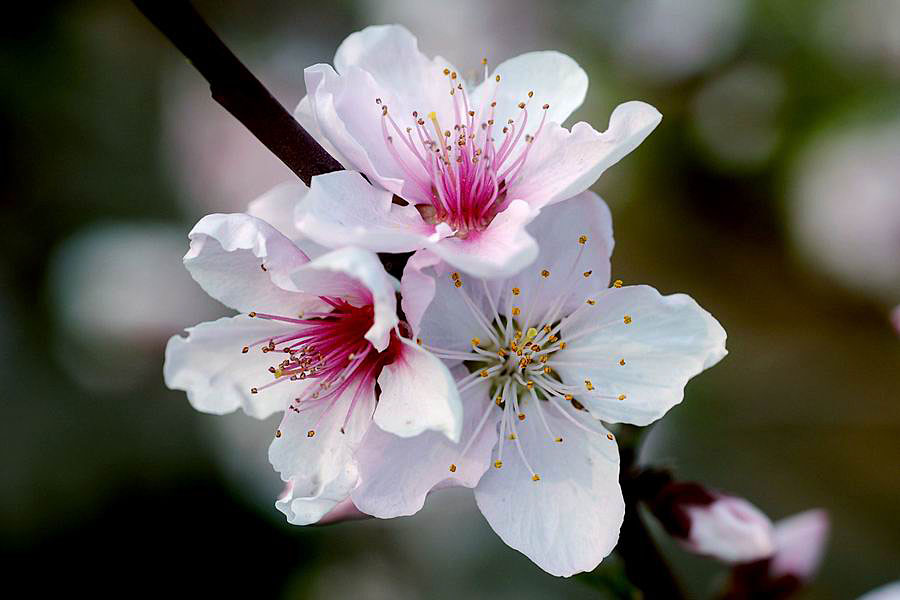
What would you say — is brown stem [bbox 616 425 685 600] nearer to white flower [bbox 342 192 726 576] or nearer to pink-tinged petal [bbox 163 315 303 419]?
white flower [bbox 342 192 726 576]

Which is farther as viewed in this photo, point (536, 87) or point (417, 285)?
point (536, 87)

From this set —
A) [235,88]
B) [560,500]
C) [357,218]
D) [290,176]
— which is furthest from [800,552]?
[290,176]

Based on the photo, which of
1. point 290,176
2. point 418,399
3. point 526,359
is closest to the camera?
point 418,399

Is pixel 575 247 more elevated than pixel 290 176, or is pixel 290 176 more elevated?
pixel 575 247

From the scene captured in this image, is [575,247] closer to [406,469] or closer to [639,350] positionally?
[639,350]

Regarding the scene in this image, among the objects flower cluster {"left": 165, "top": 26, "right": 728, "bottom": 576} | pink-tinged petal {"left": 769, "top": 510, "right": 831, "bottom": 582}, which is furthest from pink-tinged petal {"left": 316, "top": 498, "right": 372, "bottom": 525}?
pink-tinged petal {"left": 769, "top": 510, "right": 831, "bottom": 582}

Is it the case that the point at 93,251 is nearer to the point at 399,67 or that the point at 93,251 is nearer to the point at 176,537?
the point at 176,537

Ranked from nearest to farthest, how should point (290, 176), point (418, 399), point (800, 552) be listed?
point (418, 399)
point (800, 552)
point (290, 176)
